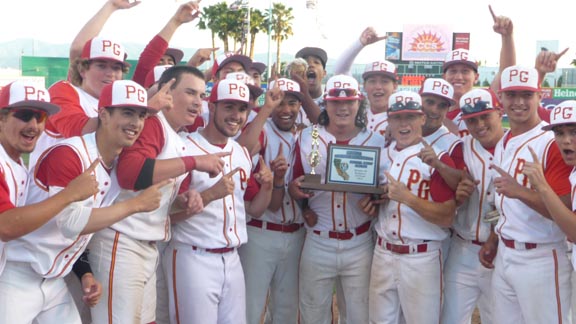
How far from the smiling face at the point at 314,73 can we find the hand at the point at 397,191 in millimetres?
2260

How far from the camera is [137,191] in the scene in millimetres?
4051

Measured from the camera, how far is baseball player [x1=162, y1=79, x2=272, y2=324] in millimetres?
4473

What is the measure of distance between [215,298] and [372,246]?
1510mm

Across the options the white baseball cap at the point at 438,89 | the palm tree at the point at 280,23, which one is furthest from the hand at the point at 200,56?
the palm tree at the point at 280,23

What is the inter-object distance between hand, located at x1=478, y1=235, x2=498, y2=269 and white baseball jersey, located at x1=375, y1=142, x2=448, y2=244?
1.00ft

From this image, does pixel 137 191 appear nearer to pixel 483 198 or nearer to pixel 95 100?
pixel 95 100

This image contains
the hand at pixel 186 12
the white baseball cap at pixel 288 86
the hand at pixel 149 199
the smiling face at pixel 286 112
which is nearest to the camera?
the hand at pixel 149 199

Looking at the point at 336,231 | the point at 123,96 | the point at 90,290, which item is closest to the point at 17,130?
the point at 123,96

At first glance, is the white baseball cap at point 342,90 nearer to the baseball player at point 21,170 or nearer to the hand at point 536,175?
A: the hand at point 536,175

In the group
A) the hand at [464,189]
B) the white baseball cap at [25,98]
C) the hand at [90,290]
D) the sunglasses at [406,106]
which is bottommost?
the hand at [90,290]

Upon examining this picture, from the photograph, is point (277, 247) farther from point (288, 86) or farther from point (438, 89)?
point (438, 89)

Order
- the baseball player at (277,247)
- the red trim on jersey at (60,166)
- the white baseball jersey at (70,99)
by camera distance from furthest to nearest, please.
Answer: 1. the baseball player at (277,247)
2. the white baseball jersey at (70,99)
3. the red trim on jersey at (60,166)

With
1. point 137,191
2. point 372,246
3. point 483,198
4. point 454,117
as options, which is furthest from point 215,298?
point 454,117

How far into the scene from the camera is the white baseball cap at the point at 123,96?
3.80 m
